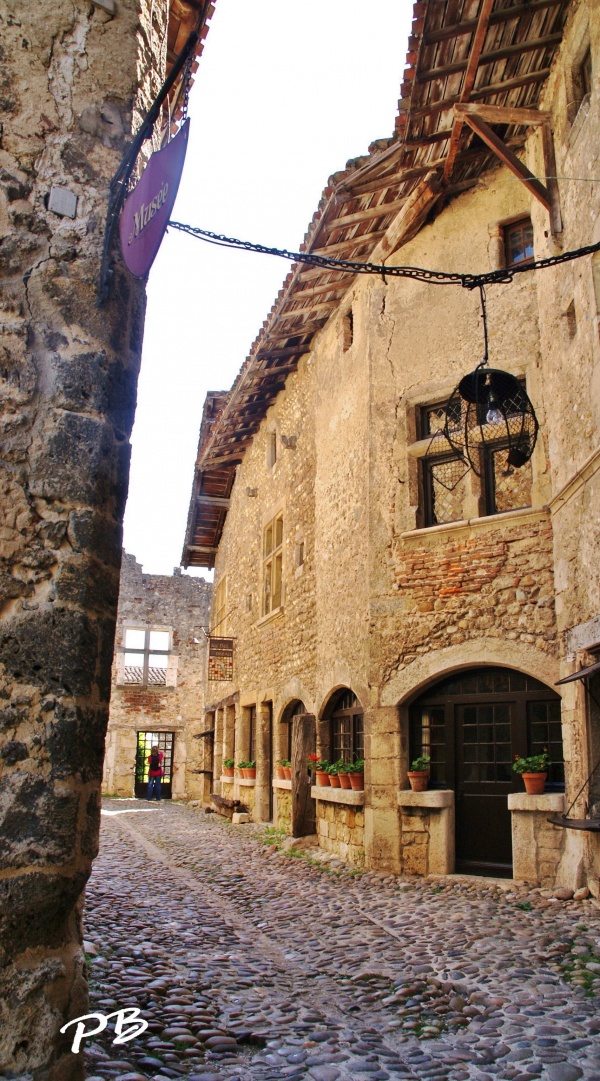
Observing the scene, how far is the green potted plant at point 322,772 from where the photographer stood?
976cm

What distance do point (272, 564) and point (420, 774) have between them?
629 cm

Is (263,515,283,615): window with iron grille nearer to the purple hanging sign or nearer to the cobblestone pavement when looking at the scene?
the cobblestone pavement

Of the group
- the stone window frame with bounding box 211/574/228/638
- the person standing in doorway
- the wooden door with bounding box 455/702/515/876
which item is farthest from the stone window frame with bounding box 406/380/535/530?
the person standing in doorway

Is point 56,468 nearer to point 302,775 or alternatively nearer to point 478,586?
point 478,586

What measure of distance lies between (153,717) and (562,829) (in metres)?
18.1

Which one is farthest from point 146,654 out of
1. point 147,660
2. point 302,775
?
point 302,775

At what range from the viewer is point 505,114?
7.80 meters

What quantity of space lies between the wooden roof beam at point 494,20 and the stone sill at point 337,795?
278 inches

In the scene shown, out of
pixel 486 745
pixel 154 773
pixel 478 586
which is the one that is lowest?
pixel 154 773

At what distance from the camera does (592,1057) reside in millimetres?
3342

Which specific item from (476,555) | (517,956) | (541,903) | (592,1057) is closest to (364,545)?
(476,555)

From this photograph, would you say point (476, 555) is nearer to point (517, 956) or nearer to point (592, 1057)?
point (517, 956)

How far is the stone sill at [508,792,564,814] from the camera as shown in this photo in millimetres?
7008

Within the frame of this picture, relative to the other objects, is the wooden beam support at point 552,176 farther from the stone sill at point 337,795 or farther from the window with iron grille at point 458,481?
the stone sill at point 337,795
